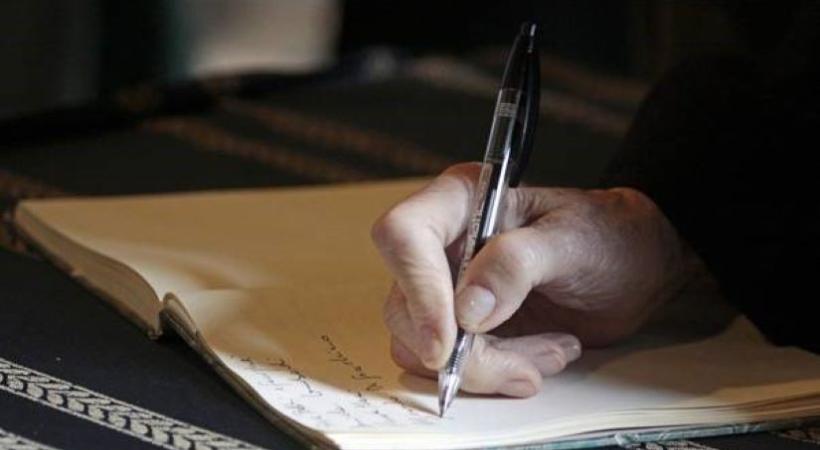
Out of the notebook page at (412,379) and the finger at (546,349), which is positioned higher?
the finger at (546,349)

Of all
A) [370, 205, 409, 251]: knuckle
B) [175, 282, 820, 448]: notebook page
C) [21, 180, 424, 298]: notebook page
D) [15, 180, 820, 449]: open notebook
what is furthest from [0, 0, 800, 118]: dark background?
[370, 205, 409, 251]: knuckle

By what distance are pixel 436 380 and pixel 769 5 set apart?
1.35ft

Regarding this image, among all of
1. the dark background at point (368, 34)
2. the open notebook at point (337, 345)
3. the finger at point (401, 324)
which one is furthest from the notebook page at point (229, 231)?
the dark background at point (368, 34)

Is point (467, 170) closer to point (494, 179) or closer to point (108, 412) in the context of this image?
point (494, 179)

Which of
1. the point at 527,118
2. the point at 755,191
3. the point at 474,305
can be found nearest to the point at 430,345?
the point at 474,305

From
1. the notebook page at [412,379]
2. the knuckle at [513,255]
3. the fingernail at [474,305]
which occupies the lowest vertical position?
the notebook page at [412,379]

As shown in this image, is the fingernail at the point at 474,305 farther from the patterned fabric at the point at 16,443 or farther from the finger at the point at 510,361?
the patterned fabric at the point at 16,443

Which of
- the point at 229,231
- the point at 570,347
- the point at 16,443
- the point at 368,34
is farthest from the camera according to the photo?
the point at 368,34

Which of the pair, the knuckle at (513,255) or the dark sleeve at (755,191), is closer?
the knuckle at (513,255)

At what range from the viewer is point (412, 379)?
77 cm

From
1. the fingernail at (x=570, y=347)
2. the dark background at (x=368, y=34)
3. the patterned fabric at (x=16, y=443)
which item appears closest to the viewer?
the patterned fabric at (x=16, y=443)

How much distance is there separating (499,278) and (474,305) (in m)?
0.02

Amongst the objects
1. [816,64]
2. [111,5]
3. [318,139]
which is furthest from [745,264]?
[111,5]

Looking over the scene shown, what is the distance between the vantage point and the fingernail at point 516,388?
2.47 feet
